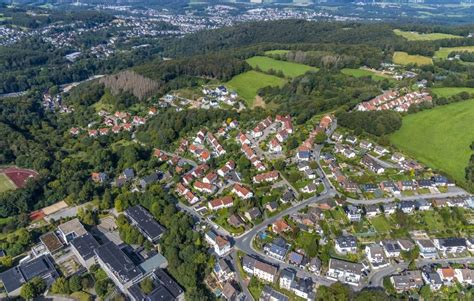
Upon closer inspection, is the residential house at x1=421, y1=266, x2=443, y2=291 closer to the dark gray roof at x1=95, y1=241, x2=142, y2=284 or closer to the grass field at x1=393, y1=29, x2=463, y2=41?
the dark gray roof at x1=95, y1=241, x2=142, y2=284

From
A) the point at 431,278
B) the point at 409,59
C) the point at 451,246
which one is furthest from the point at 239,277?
the point at 409,59

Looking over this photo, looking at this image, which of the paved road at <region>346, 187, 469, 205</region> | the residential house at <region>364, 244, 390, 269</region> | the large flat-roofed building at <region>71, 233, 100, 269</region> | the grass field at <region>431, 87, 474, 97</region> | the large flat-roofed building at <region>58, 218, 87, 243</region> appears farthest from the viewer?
the grass field at <region>431, 87, 474, 97</region>

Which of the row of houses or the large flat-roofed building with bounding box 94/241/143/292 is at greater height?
the row of houses

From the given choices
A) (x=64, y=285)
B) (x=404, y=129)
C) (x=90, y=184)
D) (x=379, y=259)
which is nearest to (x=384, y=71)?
(x=404, y=129)

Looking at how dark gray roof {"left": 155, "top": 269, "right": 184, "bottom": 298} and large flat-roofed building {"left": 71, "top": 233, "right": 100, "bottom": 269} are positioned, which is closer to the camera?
dark gray roof {"left": 155, "top": 269, "right": 184, "bottom": 298}

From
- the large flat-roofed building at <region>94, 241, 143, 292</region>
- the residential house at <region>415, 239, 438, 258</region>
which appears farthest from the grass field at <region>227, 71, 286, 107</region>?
the large flat-roofed building at <region>94, 241, 143, 292</region>

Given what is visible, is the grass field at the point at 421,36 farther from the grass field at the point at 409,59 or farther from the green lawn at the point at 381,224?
the green lawn at the point at 381,224
